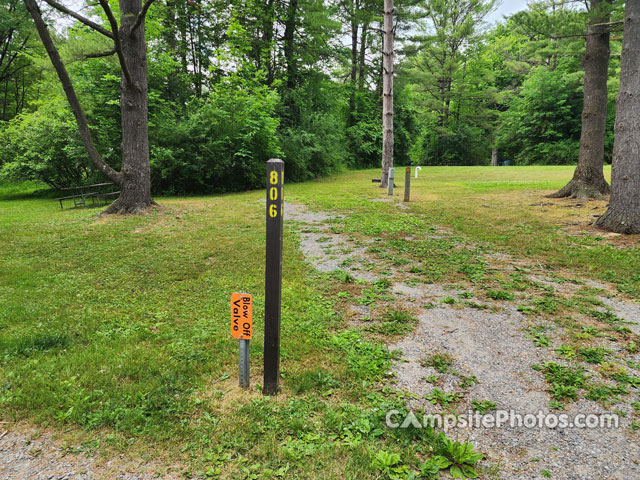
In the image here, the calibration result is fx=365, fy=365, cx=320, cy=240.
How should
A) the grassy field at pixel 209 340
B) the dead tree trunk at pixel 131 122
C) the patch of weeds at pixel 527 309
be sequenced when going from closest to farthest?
the grassy field at pixel 209 340, the patch of weeds at pixel 527 309, the dead tree trunk at pixel 131 122

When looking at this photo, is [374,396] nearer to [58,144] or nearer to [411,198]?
[411,198]

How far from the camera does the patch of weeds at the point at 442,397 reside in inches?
92.9

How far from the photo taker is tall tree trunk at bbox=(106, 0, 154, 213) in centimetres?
834

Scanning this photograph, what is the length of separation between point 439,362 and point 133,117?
335 inches

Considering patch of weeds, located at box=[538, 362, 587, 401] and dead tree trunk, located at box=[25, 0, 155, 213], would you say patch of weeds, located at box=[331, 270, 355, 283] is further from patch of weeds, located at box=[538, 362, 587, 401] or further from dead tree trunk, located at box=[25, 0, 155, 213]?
dead tree trunk, located at box=[25, 0, 155, 213]

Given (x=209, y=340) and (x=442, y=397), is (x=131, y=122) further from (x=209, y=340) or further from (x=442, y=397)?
(x=442, y=397)

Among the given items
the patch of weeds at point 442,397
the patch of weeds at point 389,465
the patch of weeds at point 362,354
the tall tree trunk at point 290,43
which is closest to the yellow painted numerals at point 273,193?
the patch of weeds at point 362,354

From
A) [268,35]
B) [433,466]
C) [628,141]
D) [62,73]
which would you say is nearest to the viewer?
[433,466]

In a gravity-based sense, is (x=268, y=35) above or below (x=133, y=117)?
above

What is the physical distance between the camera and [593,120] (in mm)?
9078

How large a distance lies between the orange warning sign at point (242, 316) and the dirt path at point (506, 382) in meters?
1.11

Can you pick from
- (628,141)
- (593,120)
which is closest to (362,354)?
(628,141)

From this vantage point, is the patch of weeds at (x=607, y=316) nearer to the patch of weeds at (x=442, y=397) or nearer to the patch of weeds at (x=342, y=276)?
the patch of weeds at (x=442, y=397)

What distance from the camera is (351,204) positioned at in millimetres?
10195
